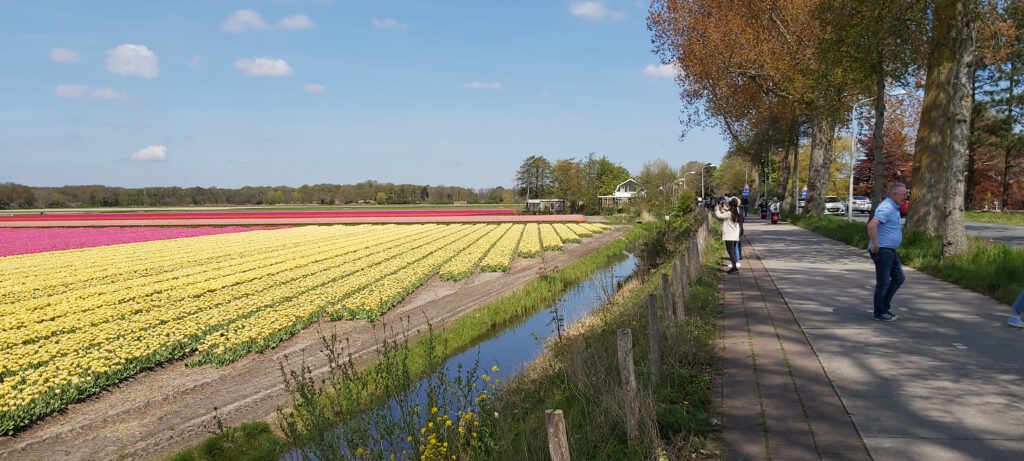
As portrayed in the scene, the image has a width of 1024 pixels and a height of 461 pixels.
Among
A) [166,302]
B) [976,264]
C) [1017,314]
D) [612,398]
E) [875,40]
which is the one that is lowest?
[166,302]

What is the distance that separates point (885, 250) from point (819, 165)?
25.1 metres

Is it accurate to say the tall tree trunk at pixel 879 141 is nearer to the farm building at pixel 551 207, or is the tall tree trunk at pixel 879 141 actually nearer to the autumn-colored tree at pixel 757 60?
the autumn-colored tree at pixel 757 60

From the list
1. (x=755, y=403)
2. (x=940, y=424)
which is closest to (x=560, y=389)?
(x=755, y=403)

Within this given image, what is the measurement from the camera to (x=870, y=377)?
5.53 m

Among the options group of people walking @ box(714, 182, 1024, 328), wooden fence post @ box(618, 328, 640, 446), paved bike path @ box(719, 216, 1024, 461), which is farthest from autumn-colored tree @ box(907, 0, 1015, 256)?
wooden fence post @ box(618, 328, 640, 446)

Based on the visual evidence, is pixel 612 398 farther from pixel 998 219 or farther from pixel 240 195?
pixel 240 195

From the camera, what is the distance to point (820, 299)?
943 cm

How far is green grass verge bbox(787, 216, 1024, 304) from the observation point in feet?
30.1

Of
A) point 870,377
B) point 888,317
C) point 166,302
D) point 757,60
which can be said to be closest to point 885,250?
point 888,317

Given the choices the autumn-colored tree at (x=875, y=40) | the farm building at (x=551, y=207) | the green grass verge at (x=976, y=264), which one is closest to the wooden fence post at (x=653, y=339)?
the green grass verge at (x=976, y=264)

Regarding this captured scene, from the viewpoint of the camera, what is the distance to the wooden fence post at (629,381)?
4.30 m

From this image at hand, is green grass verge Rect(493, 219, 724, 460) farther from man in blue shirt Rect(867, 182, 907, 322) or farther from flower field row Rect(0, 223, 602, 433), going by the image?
flower field row Rect(0, 223, 602, 433)

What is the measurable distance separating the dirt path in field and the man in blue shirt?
5.90 meters

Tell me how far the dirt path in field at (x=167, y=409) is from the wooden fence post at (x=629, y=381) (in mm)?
2299
